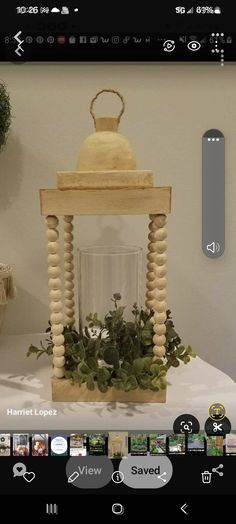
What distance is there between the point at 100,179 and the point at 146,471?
34 centimetres

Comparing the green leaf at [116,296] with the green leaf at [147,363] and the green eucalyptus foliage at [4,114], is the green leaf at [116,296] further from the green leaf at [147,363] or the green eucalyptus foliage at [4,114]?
the green eucalyptus foliage at [4,114]

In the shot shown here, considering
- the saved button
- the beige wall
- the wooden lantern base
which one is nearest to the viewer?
the saved button

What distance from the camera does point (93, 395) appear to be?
658mm

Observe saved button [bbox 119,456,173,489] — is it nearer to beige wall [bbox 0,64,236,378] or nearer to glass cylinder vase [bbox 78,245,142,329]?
glass cylinder vase [bbox 78,245,142,329]

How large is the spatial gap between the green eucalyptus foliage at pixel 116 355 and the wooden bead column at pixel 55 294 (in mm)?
17

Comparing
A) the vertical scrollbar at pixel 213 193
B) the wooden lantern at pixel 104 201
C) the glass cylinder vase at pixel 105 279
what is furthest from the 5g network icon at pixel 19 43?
the vertical scrollbar at pixel 213 193

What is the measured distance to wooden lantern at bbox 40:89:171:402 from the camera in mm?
627

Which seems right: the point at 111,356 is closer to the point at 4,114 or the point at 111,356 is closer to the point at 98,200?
the point at 98,200

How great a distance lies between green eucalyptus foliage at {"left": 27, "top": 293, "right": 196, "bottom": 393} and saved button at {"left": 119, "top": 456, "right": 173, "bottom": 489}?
10 centimetres

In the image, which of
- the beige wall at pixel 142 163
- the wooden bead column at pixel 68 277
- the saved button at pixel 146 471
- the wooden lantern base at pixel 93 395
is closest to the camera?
the saved button at pixel 146 471

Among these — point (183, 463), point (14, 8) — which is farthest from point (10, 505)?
point (14, 8)

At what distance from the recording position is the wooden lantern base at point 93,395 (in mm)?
655

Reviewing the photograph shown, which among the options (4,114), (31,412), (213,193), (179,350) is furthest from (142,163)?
(31,412)

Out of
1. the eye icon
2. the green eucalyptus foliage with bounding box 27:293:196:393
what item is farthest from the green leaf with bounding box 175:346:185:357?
the eye icon
